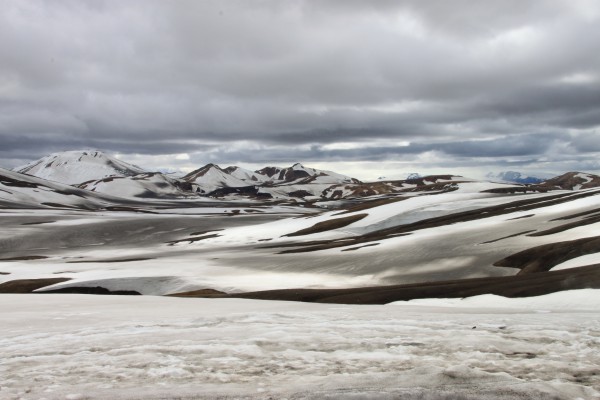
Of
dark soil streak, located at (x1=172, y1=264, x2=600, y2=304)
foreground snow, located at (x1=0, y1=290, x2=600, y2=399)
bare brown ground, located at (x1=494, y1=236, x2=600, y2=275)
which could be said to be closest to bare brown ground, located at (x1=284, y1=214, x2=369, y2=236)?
bare brown ground, located at (x1=494, y1=236, x2=600, y2=275)

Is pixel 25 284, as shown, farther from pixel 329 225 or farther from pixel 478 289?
pixel 329 225

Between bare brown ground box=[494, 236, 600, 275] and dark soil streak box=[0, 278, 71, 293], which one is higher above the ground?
bare brown ground box=[494, 236, 600, 275]

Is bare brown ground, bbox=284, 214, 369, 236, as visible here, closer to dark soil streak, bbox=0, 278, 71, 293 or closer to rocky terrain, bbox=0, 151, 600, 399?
rocky terrain, bbox=0, 151, 600, 399

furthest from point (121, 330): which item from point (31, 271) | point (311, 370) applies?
point (31, 271)

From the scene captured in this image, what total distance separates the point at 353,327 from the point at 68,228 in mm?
110187

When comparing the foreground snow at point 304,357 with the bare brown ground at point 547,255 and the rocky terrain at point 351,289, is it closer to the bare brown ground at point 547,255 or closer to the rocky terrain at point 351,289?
the rocky terrain at point 351,289

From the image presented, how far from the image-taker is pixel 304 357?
9422 millimetres

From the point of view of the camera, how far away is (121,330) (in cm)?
1232

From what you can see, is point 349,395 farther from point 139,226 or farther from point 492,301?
point 139,226

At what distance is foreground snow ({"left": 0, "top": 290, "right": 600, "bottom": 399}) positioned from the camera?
750cm

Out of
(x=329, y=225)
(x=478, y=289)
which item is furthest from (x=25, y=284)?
(x=329, y=225)

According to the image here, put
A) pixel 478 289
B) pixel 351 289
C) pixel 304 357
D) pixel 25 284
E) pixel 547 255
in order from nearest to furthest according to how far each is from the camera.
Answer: pixel 304 357 → pixel 478 289 → pixel 351 289 → pixel 547 255 → pixel 25 284

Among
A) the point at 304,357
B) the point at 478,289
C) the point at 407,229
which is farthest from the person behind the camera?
the point at 407,229

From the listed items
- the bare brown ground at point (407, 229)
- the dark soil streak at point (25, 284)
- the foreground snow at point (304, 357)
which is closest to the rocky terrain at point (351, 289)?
the foreground snow at point (304, 357)
